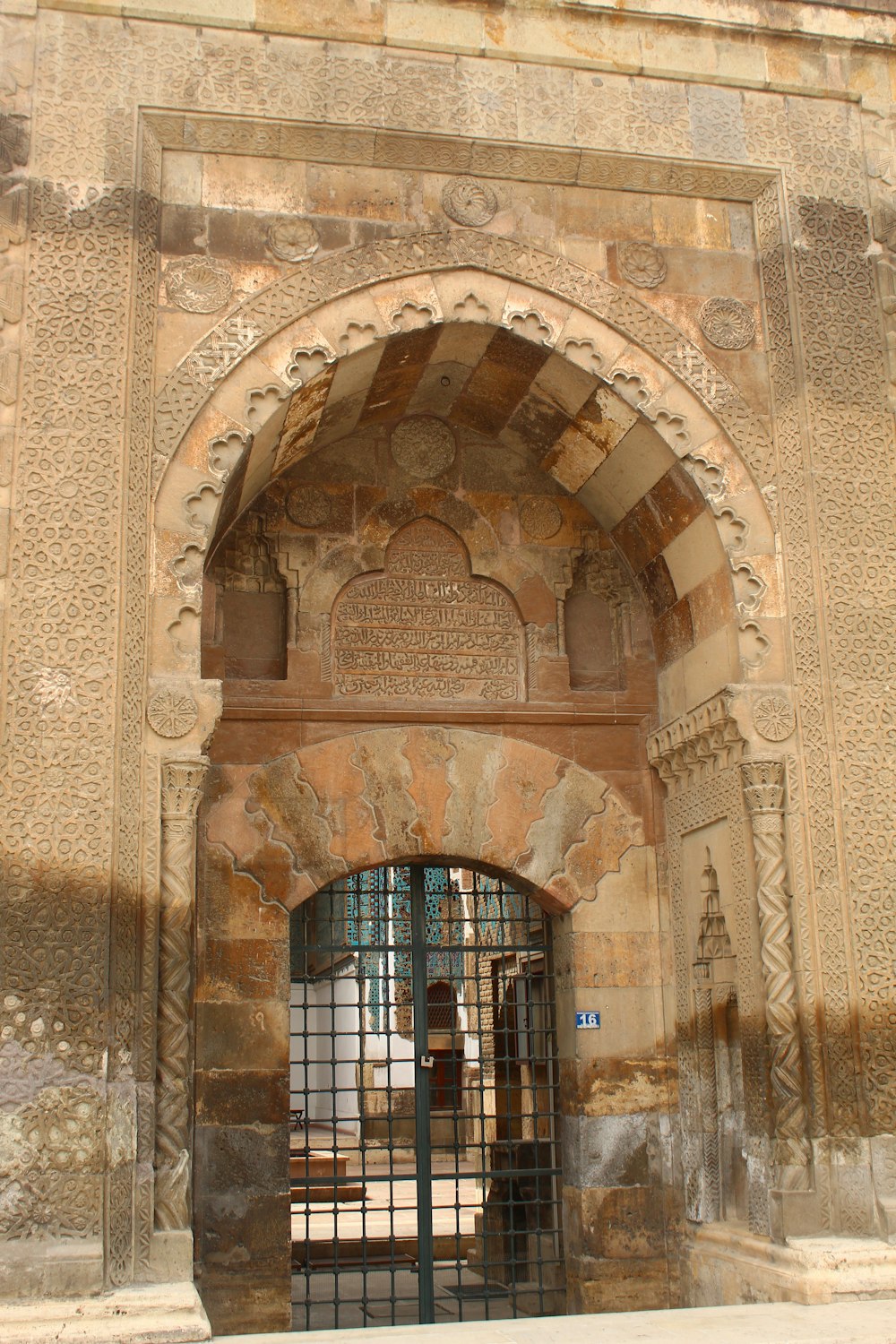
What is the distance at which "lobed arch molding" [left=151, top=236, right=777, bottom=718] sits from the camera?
5430 millimetres

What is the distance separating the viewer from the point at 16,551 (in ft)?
16.5

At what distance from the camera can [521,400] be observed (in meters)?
6.39

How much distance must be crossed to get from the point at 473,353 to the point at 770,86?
1885 millimetres

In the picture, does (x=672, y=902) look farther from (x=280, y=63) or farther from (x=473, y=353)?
(x=280, y=63)

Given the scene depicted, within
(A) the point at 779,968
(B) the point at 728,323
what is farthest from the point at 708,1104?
(B) the point at 728,323

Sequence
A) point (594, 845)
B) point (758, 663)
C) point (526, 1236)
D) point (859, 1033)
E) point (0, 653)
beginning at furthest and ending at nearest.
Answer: point (526, 1236) < point (594, 845) < point (758, 663) < point (859, 1033) < point (0, 653)

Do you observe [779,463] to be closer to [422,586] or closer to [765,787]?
[765,787]

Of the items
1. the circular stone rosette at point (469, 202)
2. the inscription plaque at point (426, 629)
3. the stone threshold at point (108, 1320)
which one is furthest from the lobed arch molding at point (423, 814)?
the circular stone rosette at point (469, 202)

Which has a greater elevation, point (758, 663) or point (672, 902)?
point (758, 663)

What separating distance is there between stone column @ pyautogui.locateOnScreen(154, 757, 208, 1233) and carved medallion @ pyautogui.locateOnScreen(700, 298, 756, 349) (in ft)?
9.70

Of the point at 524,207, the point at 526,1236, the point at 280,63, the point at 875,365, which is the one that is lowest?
the point at 526,1236

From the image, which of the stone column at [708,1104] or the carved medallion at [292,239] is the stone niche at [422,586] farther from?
the stone column at [708,1104]

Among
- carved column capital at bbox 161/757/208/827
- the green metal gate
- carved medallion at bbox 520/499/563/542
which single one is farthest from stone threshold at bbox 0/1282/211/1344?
carved medallion at bbox 520/499/563/542

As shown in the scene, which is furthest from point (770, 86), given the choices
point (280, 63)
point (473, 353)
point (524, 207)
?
point (280, 63)
